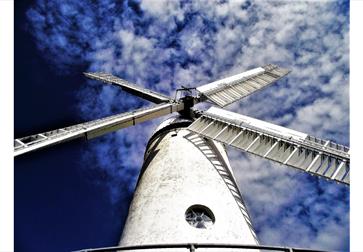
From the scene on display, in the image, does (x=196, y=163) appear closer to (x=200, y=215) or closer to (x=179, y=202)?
(x=179, y=202)

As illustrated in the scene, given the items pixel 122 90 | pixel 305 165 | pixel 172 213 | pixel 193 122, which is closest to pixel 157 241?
pixel 172 213

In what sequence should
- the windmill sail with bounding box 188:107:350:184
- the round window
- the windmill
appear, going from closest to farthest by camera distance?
1. the windmill
2. the round window
3. the windmill sail with bounding box 188:107:350:184

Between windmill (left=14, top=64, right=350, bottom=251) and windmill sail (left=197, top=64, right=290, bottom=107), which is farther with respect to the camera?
windmill sail (left=197, top=64, right=290, bottom=107)

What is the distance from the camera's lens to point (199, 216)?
8359 mm

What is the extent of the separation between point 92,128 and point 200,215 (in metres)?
3.53

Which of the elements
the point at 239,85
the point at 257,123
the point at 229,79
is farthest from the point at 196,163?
the point at 239,85

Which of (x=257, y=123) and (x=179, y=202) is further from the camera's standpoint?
(x=257, y=123)

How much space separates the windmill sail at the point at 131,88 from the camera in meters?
14.4

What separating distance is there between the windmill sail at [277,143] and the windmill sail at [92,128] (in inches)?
55.6

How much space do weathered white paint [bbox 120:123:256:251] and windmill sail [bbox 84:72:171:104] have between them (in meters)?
3.95

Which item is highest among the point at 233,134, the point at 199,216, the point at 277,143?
the point at 233,134

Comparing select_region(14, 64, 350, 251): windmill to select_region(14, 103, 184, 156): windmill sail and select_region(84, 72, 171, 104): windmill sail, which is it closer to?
select_region(14, 103, 184, 156): windmill sail

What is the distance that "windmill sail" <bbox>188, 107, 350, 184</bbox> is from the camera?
30.1 feet

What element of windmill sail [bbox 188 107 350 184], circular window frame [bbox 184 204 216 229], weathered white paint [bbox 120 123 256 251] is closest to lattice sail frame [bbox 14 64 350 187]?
windmill sail [bbox 188 107 350 184]
